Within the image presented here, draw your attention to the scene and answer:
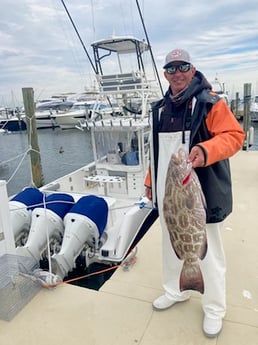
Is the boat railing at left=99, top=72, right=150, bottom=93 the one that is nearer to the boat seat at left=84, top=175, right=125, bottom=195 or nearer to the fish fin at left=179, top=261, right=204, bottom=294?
the boat seat at left=84, top=175, right=125, bottom=195

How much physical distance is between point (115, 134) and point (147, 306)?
3734 millimetres

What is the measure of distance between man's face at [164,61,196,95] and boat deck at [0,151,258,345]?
56.5 inches

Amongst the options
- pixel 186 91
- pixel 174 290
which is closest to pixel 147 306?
pixel 174 290

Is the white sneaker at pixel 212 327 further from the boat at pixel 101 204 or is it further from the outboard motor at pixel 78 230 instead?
the outboard motor at pixel 78 230

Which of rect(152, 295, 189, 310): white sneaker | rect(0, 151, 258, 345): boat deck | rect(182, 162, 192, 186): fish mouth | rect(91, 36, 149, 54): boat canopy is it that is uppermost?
rect(91, 36, 149, 54): boat canopy

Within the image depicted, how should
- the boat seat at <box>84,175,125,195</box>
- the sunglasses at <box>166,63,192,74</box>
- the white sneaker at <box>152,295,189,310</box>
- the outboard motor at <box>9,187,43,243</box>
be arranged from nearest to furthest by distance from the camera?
the sunglasses at <box>166,63,192,74</box> → the white sneaker at <box>152,295,189,310</box> → the outboard motor at <box>9,187,43,243</box> → the boat seat at <box>84,175,125,195</box>

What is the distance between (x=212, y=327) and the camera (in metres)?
1.81

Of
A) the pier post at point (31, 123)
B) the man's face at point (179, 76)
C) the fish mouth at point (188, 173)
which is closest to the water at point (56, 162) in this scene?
the pier post at point (31, 123)

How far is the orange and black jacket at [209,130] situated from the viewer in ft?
4.90

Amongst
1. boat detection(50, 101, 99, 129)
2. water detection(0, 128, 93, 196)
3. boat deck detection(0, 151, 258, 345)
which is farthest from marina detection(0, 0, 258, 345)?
boat detection(50, 101, 99, 129)

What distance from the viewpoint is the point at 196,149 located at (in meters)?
1.44

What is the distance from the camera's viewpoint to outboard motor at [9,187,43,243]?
353 cm

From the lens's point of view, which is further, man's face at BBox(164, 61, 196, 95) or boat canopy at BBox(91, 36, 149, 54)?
boat canopy at BBox(91, 36, 149, 54)

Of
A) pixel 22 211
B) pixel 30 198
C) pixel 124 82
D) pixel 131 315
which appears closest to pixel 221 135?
pixel 131 315
